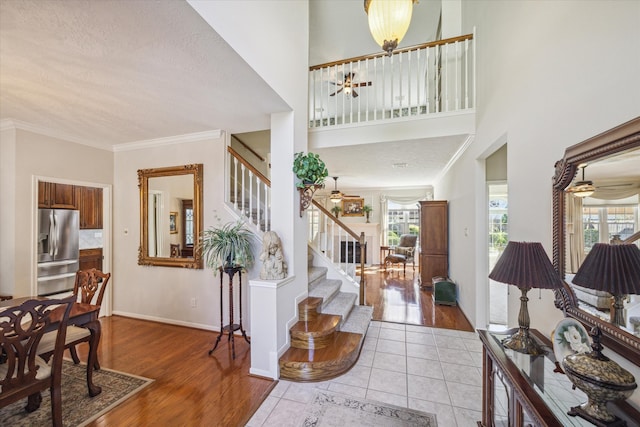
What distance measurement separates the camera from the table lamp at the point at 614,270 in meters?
0.96

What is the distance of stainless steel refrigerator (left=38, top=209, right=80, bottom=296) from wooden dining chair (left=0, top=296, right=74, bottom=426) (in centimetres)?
280

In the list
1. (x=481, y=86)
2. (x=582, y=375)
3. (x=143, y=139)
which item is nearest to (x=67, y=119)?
(x=143, y=139)

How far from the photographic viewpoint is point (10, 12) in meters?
1.42

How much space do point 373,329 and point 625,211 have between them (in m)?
2.94

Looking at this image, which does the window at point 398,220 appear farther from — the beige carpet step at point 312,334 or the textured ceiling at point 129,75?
the beige carpet step at point 312,334

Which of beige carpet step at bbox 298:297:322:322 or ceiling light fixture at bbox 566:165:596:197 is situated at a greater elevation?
ceiling light fixture at bbox 566:165:596:197

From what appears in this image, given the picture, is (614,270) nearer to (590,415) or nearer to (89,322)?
(590,415)

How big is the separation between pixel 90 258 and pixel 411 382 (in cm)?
560

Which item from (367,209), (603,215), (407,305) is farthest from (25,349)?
(367,209)

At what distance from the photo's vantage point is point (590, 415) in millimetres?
974

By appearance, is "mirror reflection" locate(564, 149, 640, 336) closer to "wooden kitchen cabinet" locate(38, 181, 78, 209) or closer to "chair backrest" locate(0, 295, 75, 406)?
"chair backrest" locate(0, 295, 75, 406)

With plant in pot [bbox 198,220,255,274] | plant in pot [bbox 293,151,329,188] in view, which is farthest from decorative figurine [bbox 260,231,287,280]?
plant in pot [bbox 293,151,329,188]

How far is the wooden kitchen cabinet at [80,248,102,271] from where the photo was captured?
454 centimetres

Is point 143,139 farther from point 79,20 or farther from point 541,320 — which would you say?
point 541,320
